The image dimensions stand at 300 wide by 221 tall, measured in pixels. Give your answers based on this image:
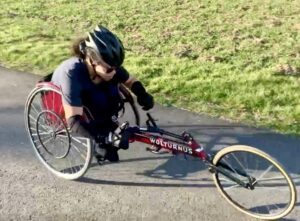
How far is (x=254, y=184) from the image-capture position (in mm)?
3424

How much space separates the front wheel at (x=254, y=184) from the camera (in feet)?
11.0

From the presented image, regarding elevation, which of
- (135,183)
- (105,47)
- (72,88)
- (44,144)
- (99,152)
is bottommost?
(44,144)

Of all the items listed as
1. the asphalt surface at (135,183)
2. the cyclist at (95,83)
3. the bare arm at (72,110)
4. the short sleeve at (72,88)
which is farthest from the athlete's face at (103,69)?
the asphalt surface at (135,183)

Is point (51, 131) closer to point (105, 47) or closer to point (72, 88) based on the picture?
point (72, 88)

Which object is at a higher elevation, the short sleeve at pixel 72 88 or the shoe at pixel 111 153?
the short sleeve at pixel 72 88

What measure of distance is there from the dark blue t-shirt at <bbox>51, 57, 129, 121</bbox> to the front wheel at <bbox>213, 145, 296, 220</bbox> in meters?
0.93

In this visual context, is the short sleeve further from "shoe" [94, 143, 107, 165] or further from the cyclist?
"shoe" [94, 143, 107, 165]

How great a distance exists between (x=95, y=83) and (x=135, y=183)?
0.91m

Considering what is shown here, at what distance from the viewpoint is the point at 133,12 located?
27.0ft

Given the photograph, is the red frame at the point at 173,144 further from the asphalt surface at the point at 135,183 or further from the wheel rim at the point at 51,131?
the wheel rim at the point at 51,131

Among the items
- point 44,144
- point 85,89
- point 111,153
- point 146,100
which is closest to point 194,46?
point 146,100

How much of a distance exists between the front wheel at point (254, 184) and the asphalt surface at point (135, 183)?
101 mm

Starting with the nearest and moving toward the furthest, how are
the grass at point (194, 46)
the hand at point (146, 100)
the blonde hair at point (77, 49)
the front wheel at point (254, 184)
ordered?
the front wheel at point (254, 184) → the blonde hair at point (77, 49) → the hand at point (146, 100) → the grass at point (194, 46)

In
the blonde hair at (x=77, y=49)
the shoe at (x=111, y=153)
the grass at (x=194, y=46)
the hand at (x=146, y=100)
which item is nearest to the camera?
the blonde hair at (x=77, y=49)
